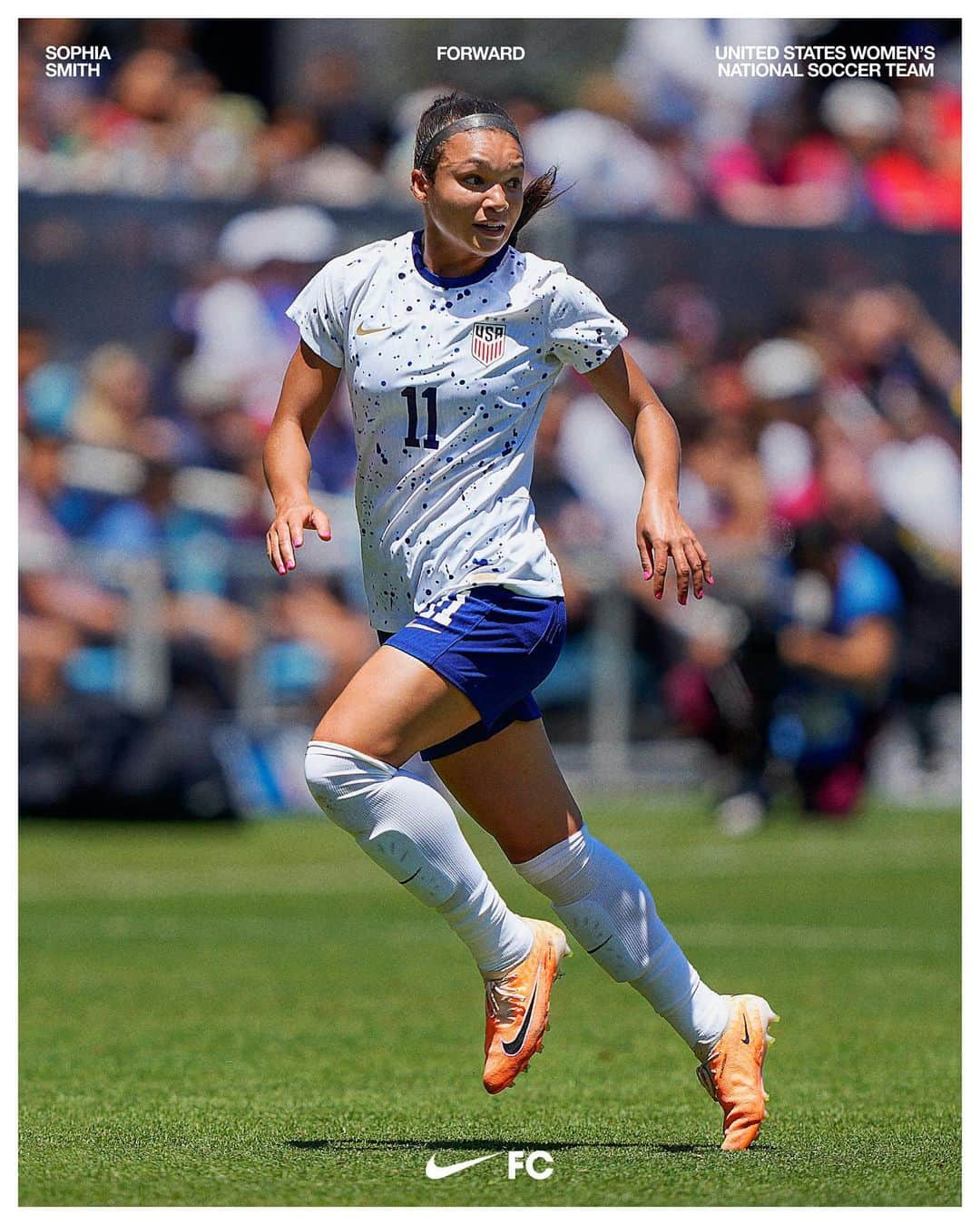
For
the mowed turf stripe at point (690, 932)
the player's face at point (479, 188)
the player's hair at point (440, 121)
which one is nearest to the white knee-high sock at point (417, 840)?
the player's face at point (479, 188)

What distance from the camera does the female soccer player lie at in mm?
4457

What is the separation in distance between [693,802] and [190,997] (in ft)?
22.4

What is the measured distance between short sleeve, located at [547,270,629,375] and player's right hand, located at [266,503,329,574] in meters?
0.71

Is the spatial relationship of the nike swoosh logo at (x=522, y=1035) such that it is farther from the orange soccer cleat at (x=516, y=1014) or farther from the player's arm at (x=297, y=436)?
the player's arm at (x=297, y=436)

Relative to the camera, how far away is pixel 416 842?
452 centimetres

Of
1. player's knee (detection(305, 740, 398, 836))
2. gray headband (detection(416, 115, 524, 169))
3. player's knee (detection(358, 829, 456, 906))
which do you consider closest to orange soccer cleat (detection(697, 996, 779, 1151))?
player's knee (detection(358, 829, 456, 906))

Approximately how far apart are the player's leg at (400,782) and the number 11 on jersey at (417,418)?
1.55 feet

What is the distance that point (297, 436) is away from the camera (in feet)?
15.4

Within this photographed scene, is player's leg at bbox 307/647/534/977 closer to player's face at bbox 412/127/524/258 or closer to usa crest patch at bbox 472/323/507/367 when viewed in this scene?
usa crest patch at bbox 472/323/507/367

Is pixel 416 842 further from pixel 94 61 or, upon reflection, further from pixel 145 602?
pixel 145 602

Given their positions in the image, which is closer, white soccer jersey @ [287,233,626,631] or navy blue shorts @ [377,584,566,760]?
navy blue shorts @ [377,584,566,760]

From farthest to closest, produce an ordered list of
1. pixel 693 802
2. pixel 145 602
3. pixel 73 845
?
1. pixel 693 802
2. pixel 145 602
3. pixel 73 845

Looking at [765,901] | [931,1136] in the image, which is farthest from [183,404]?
[931,1136]

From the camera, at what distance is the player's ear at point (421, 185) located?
4613mm
